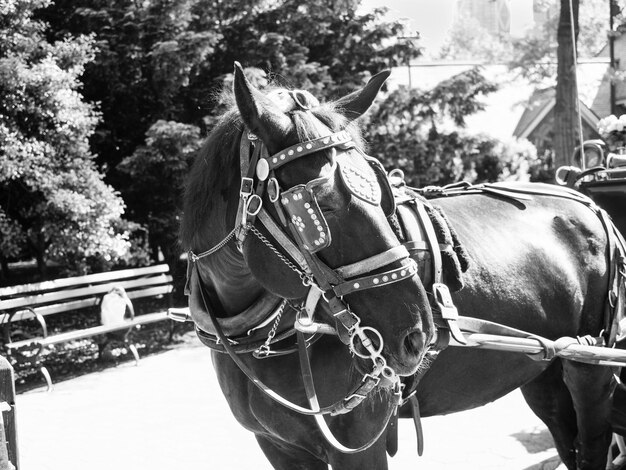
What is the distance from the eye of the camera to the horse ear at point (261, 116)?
7.36 feet

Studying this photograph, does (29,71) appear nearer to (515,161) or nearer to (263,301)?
(263,301)

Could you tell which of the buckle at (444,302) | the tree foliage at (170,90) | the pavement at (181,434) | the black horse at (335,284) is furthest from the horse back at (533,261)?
the tree foliage at (170,90)

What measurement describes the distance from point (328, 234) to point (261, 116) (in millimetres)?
440

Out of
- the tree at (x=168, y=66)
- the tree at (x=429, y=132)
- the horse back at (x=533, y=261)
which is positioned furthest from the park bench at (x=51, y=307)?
the horse back at (x=533, y=261)

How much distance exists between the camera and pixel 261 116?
90.4 inches

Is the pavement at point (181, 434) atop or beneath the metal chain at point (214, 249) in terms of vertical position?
beneath

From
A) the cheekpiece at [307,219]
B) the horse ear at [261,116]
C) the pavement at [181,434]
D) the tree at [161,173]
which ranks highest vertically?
the horse ear at [261,116]

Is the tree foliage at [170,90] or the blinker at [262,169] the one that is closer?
the blinker at [262,169]

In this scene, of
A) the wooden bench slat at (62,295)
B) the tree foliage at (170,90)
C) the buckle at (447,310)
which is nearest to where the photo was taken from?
the buckle at (447,310)

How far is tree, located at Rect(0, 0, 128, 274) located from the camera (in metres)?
7.91

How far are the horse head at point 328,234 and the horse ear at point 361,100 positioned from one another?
0.29 meters

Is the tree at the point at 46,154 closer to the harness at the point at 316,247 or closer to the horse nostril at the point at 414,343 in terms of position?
the harness at the point at 316,247

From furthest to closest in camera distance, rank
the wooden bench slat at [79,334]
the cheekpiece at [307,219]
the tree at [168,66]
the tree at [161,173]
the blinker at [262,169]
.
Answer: the tree at [168,66], the tree at [161,173], the wooden bench slat at [79,334], the blinker at [262,169], the cheekpiece at [307,219]

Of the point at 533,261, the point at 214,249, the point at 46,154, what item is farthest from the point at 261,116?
the point at 46,154
